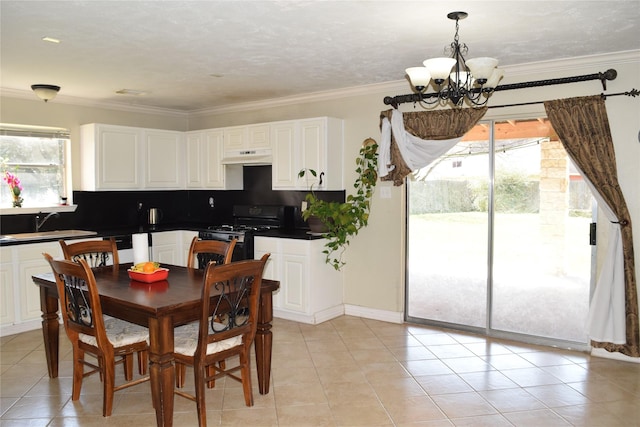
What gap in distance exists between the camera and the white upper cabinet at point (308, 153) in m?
5.16

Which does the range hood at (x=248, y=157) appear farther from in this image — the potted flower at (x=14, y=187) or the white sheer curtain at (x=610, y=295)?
the white sheer curtain at (x=610, y=295)

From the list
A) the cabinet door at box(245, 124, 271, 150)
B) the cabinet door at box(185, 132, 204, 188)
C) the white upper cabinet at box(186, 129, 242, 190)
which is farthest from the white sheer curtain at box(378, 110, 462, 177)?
the cabinet door at box(185, 132, 204, 188)

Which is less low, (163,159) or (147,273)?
(163,159)

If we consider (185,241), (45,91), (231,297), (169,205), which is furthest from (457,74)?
(169,205)

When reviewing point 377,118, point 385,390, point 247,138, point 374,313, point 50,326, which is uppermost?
point 377,118

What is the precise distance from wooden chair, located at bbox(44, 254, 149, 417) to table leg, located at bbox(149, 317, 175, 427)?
41cm

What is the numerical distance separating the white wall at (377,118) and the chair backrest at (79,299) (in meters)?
2.89

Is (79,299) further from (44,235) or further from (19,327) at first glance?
(44,235)

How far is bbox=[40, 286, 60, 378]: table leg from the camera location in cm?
351

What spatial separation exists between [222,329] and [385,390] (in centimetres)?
123

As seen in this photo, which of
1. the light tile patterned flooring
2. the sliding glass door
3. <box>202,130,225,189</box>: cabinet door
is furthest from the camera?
<box>202,130,225,189</box>: cabinet door

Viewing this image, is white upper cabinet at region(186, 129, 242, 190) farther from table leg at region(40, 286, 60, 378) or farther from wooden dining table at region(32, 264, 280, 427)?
table leg at region(40, 286, 60, 378)

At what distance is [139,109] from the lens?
6258 mm

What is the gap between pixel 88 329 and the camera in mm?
2963
